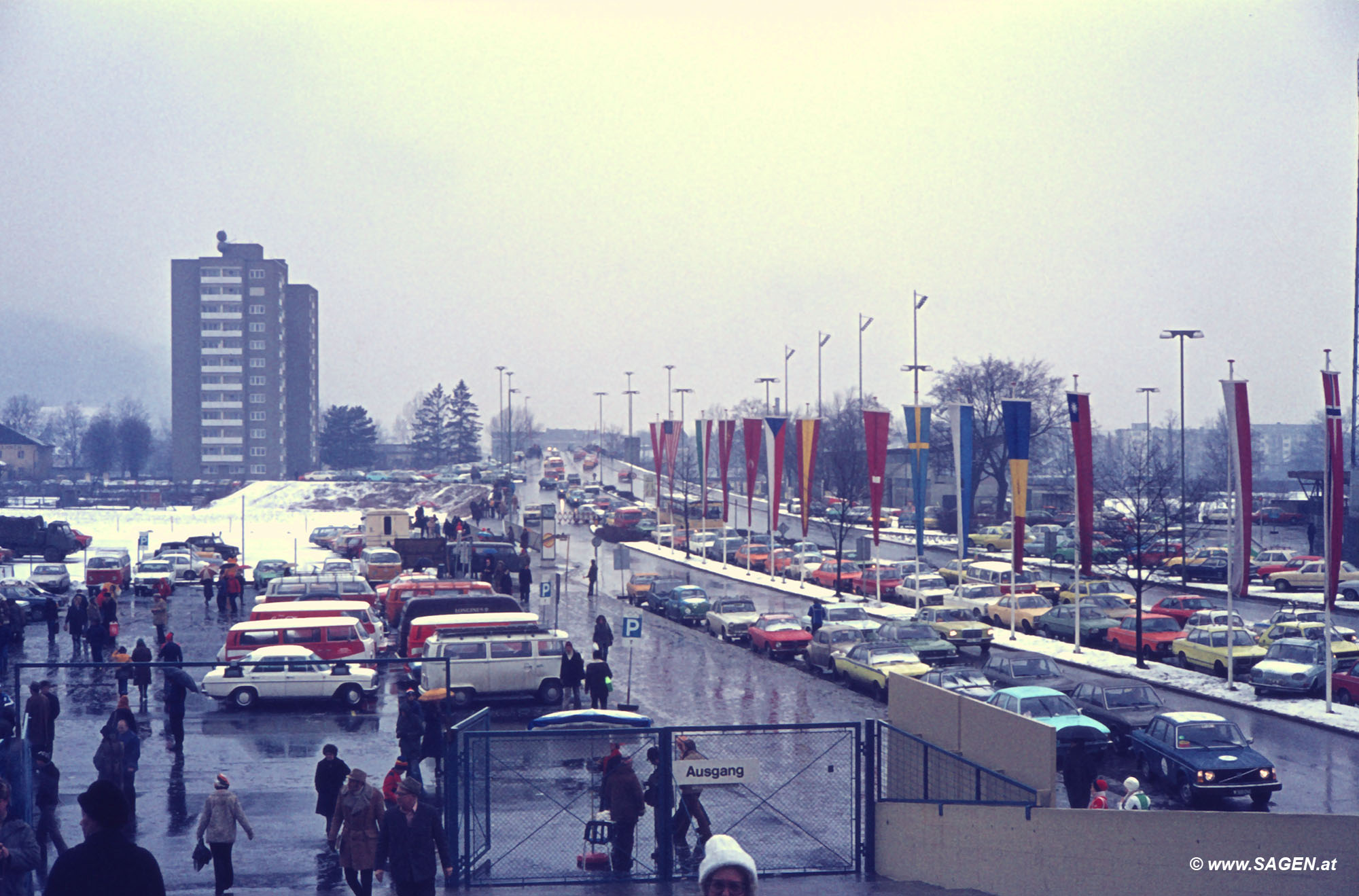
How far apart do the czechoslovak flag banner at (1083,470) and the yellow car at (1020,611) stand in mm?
6474

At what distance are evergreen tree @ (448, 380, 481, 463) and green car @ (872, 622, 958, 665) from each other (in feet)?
462

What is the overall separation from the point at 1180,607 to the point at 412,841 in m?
30.9

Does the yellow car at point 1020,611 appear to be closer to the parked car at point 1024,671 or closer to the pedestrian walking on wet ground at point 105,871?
the parked car at point 1024,671

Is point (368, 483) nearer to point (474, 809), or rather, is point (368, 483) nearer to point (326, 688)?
point (326, 688)

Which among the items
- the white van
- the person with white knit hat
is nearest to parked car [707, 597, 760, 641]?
the white van

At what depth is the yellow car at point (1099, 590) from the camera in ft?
121

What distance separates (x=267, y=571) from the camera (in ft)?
162

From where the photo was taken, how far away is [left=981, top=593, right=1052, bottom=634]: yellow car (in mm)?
35781

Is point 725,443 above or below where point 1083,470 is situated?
above

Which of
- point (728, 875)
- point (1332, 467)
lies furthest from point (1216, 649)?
point (728, 875)

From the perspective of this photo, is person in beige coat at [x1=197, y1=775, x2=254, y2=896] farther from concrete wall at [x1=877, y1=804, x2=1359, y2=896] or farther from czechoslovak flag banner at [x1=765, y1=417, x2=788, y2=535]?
czechoslovak flag banner at [x1=765, y1=417, x2=788, y2=535]

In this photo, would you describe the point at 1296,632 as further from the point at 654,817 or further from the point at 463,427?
the point at 463,427

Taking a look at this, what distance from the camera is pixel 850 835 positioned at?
44.7 feet

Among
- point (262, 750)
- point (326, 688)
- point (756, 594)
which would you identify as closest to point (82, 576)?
point (756, 594)
